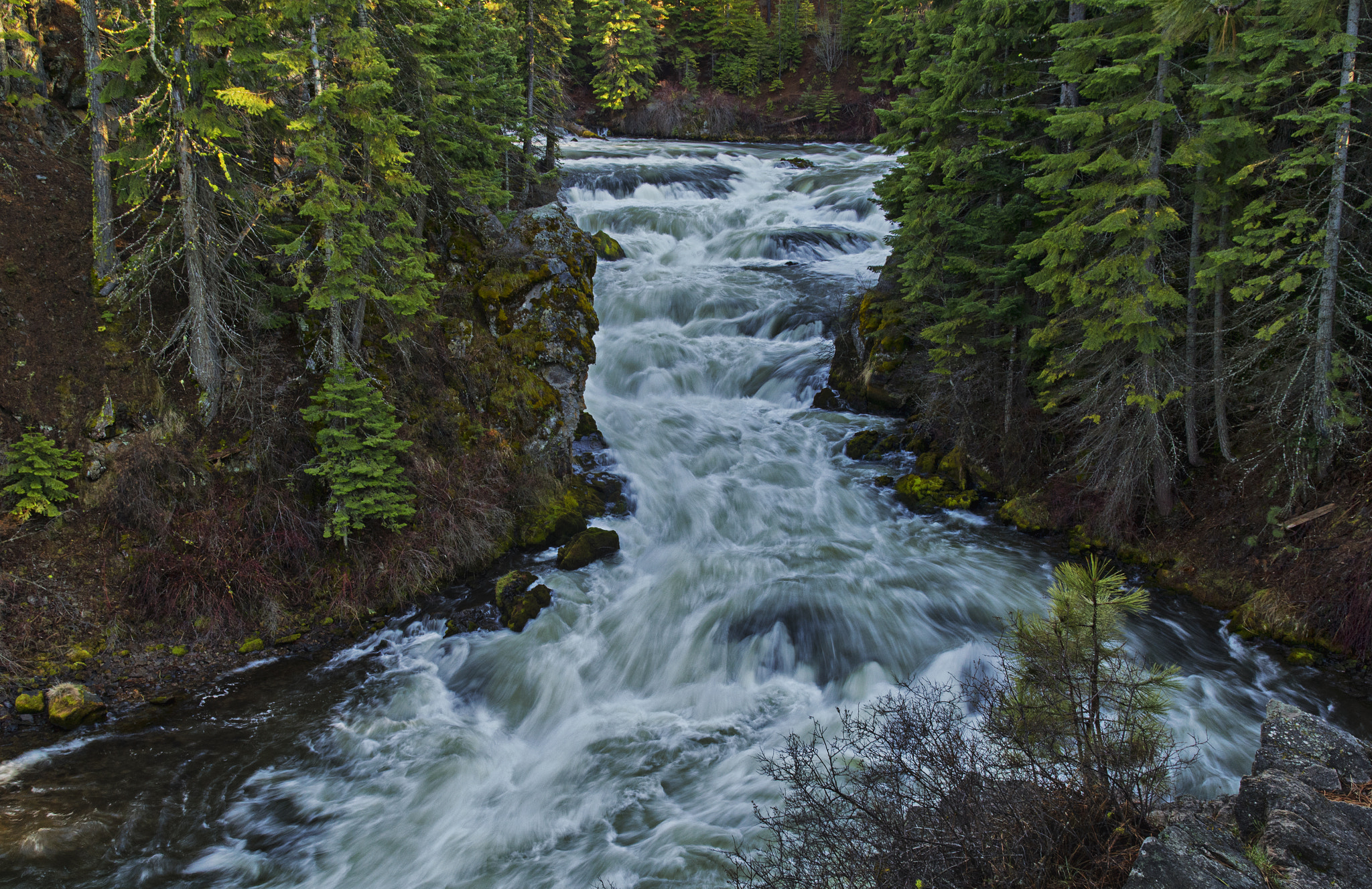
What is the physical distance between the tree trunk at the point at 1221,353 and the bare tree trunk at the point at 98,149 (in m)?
15.1

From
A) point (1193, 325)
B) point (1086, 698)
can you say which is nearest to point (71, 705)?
point (1086, 698)

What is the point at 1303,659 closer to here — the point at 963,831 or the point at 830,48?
the point at 963,831

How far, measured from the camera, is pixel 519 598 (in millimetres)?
10414

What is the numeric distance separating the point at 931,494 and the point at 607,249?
14.2m

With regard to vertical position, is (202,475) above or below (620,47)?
below

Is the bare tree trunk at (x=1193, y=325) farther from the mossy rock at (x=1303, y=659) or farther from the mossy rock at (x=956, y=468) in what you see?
the mossy rock at (x=956, y=468)

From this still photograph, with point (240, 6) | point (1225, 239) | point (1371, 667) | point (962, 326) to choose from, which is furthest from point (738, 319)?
point (1371, 667)

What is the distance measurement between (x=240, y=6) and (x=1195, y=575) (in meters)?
16.0

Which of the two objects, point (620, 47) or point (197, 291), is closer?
point (197, 291)

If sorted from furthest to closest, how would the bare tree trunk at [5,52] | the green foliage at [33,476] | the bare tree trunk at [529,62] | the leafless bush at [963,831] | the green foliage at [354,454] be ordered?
1. the bare tree trunk at [529,62]
2. the bare tree trunk at [5,52]
3. the green foliage at [354,454]
4. the green foliage at [33,476]
5. the leafless bush at [963,831]

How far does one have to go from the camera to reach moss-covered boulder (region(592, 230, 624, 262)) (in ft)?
74.6

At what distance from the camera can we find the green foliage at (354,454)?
954cm

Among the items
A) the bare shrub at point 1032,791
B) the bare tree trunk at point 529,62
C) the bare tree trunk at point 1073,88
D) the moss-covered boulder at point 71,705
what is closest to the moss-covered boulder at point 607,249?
the bare tree trunk at point 529,62

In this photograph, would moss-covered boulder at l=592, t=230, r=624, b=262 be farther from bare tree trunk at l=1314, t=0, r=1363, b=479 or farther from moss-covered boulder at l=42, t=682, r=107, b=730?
bare tree trunk at l=1314, t=0, r=1363, b=479
